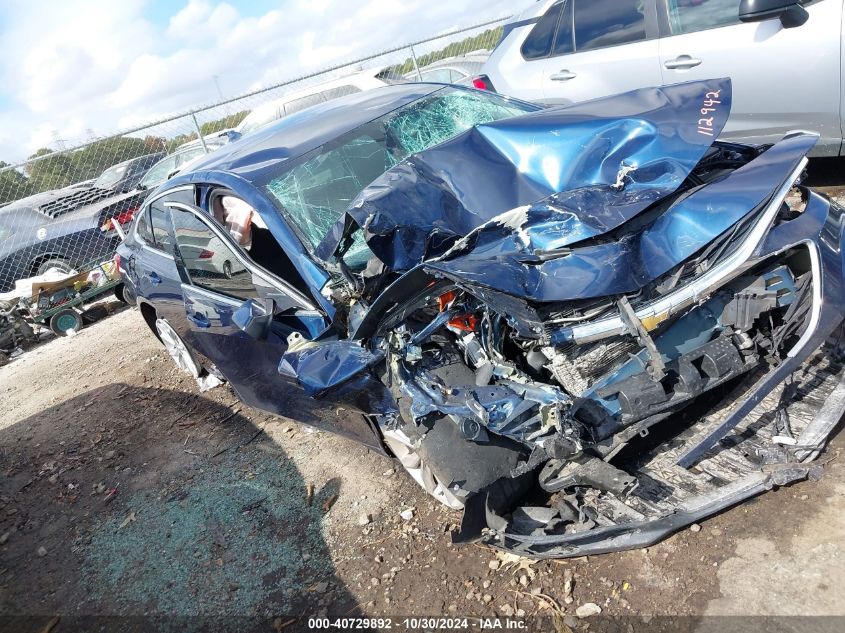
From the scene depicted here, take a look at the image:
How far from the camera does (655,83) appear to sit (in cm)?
525

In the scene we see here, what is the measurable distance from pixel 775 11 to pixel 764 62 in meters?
0.40

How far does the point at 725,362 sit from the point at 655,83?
145 inches

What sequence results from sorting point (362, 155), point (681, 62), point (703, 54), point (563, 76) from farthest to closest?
point (563, 76), point (681, 62), point (703, 54), point (362, 155)

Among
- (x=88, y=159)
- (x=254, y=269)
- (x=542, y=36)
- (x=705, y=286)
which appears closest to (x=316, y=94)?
(x=88, y=159)

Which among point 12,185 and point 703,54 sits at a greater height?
point 12,185

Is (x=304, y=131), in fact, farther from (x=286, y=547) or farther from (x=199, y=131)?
(x=199, y=131)

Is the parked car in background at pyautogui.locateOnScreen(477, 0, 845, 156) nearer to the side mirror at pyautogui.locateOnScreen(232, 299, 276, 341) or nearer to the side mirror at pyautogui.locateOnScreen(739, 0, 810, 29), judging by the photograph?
the side mirror at pyautogui.locateOnScreen(739, 0, 810, 29)

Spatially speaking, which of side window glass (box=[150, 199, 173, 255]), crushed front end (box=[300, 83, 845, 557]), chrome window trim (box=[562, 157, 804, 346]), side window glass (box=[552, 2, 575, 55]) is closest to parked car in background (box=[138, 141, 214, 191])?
side window glass (box=[552, 2, 575, 55])

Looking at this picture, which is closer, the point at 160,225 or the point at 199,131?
the point at 160,225

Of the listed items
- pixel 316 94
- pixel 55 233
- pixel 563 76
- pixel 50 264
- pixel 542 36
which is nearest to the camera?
pixel 563 76

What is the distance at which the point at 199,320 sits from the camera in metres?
3.78

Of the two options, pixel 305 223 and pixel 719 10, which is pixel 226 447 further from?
pixel 719 10

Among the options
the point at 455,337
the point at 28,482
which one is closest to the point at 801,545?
the point at 455,337

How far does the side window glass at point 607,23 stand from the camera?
17.3 ft
